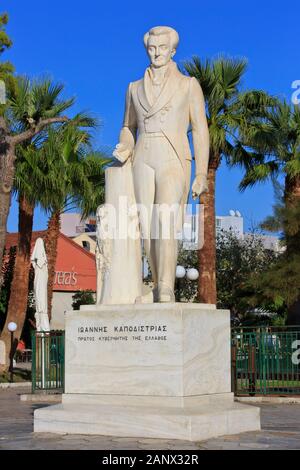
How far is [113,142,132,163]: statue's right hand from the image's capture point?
10070 mm

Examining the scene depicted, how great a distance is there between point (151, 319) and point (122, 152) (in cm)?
209

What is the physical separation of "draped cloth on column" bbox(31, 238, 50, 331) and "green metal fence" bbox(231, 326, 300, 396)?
6.69 m

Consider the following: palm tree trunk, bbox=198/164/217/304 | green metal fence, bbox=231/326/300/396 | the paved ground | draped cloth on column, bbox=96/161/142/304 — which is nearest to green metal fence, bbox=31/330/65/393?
green metal fence, bbox=231/326/300/396

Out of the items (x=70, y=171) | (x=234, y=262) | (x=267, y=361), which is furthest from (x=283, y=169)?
(x=234, y=262)

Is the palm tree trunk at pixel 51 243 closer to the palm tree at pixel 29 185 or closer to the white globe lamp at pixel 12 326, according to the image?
the palm tree at pixel 29 185

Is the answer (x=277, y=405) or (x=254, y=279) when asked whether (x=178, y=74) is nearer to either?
(x=277, y=405)

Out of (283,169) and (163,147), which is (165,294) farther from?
(283,169)

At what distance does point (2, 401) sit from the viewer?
1775cm

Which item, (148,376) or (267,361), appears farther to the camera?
(267,361)

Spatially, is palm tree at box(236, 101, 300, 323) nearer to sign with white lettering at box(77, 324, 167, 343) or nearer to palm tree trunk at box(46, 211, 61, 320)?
palm tree trunk at box(46, 211, 61, 320)

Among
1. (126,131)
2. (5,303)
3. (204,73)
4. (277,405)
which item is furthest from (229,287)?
(126,131)

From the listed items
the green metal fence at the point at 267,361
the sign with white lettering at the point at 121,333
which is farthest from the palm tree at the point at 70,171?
the sign with white lettering at the point at 121,333

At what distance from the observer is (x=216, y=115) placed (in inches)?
934

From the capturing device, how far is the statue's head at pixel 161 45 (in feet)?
32.7
